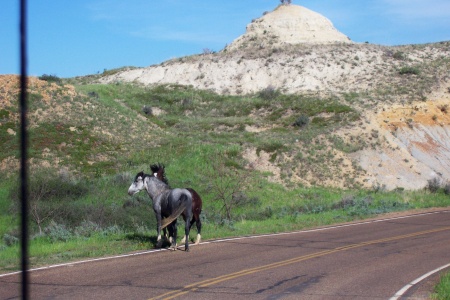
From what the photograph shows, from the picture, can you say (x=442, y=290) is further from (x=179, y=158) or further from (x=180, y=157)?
(x=180, y=157)

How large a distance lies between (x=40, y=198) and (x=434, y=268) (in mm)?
21688

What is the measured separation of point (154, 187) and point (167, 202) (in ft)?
2.52

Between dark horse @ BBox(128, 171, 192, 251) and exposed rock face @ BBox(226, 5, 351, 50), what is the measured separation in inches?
2412

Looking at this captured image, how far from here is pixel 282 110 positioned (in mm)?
58031

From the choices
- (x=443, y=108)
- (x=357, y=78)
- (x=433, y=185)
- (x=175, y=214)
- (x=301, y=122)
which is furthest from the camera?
(x=357, y=78)

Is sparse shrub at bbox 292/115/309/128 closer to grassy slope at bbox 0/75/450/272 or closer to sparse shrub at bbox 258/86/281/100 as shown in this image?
grassy slope at bbox 0/75/450/272

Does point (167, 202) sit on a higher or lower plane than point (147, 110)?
lower

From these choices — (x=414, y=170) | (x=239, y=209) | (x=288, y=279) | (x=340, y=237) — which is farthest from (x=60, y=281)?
(x=414, y=170)

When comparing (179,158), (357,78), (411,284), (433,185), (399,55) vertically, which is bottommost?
(411,284)

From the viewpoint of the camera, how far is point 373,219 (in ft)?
85.3

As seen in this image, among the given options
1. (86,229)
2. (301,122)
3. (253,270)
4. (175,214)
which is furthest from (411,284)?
(301,122)

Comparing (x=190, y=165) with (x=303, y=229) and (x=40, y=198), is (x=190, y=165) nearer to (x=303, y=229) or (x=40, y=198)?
(x=40, y=198)

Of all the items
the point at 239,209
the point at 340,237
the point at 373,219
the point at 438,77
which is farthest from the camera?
the point at 438,77

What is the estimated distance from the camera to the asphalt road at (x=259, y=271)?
1080 cm
